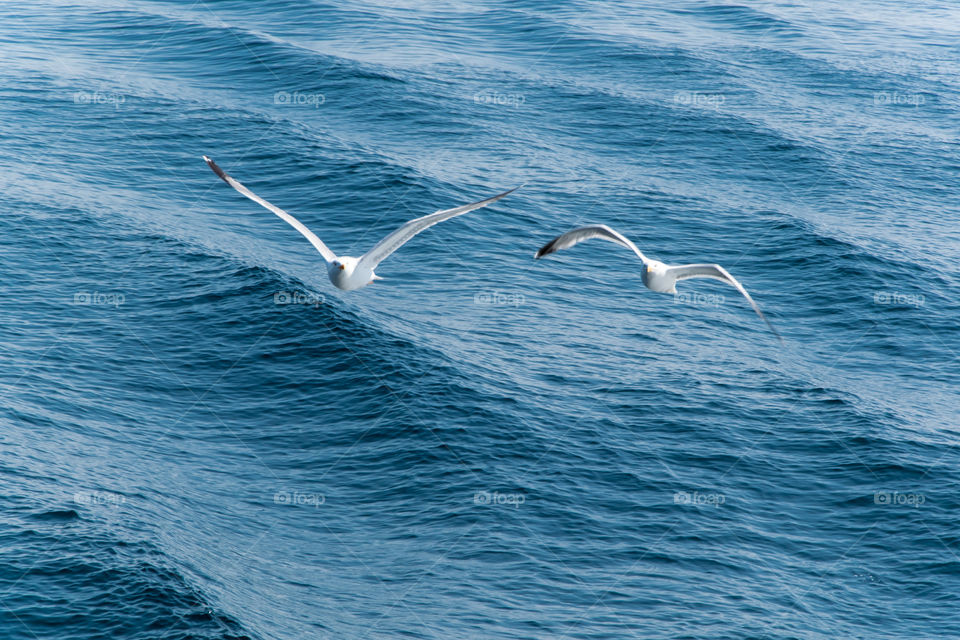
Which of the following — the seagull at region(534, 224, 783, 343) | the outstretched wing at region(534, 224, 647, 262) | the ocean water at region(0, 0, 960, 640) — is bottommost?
the ocean water at region(0, 0, 960, 640)

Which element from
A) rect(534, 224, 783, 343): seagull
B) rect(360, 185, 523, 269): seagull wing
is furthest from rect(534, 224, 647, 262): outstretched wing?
rect(360, 185, 523, 269): seagull wing

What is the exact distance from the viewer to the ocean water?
5484cm

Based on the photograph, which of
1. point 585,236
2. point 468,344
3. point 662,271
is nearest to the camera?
point 585,236

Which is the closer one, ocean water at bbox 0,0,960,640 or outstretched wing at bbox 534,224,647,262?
outstretched wing at bbox 534,224,647,262

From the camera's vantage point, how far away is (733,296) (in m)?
87.9

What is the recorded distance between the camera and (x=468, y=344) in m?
74.6

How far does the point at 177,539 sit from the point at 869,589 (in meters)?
36.8

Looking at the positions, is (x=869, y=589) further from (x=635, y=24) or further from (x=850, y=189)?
(x=635, y=24)

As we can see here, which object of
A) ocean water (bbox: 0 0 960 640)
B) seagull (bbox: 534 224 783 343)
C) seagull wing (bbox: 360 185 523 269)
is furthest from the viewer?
ocean water (bbox: 0 0 960 640)

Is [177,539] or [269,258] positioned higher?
[269,258]

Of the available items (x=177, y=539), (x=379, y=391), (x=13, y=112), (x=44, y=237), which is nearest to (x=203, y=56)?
(x=13, y=112)

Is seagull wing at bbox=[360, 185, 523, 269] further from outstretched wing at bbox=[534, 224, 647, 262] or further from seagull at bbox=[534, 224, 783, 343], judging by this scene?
seagull at bbox=[534, 224, 783, 343]

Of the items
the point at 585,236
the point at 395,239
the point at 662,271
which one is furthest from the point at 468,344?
the point at 395,239

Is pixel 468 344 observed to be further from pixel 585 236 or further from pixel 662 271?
pixel 585 236
